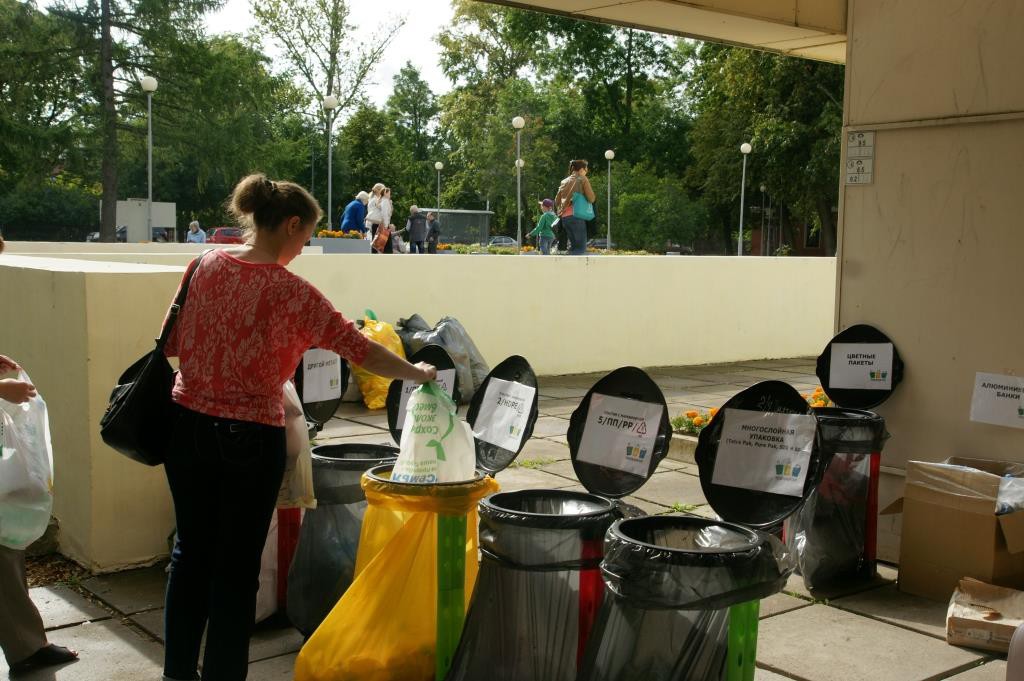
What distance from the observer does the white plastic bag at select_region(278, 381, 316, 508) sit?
3379 mm

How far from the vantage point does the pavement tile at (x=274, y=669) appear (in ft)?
11.8

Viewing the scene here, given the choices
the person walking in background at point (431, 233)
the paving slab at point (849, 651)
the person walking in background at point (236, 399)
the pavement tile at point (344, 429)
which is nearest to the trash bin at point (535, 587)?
the person walking in background at point (236, 399)

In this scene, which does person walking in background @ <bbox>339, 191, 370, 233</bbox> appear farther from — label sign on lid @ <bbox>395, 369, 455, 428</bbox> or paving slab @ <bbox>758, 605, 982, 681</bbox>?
paving slab @ <bbox>758, 605, 982, 681</bbox>

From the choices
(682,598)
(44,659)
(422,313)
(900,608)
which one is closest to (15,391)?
(44,659)

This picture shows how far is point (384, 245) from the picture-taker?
17828mm

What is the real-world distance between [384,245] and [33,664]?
14454 millimetres

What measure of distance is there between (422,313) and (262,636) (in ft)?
20.5

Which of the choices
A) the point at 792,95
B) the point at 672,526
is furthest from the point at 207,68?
the point at 672,526

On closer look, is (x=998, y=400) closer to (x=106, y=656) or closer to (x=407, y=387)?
(x=407, y=387)

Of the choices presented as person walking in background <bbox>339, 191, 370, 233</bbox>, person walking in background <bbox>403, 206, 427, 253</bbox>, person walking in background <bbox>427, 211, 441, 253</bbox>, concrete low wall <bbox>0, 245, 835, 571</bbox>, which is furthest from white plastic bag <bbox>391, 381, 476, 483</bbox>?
person walking in background <bbox>427, 211, 441, 253</bbox>

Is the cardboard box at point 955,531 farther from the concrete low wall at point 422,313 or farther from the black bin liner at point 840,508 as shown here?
the concrete low wall at point 422,313

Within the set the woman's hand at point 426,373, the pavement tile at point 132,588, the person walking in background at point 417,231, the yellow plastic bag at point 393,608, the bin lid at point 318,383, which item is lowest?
the pavement tile at point 132,588

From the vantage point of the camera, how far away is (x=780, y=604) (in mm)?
4430

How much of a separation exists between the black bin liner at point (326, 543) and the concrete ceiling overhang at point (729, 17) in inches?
121
